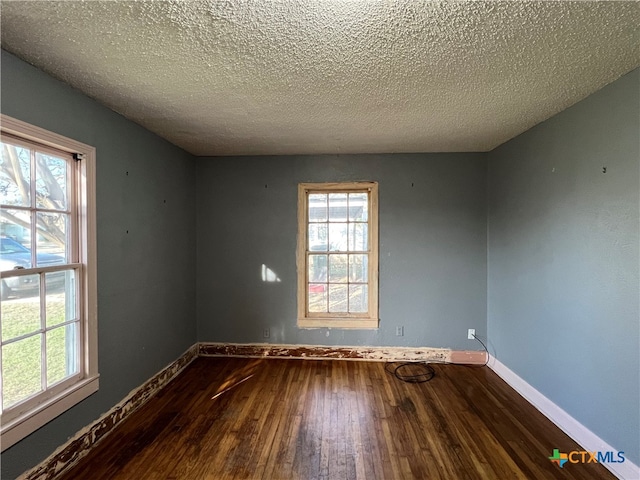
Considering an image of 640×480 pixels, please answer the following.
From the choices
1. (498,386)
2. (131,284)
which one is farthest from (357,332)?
(131,284)

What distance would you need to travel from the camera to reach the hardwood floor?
1810mm

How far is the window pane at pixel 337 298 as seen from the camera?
3.56 meters

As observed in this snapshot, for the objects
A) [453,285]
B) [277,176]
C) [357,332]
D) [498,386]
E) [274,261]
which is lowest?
[498,386]

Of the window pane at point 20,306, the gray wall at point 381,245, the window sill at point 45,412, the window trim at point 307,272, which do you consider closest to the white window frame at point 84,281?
the window sill at point 45,412

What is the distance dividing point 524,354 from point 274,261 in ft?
9.06

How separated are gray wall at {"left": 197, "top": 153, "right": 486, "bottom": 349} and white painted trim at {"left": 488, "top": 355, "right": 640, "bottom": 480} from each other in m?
0.59

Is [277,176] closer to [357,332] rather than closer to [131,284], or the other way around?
[131,284]

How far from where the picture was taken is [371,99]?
6.57 feet

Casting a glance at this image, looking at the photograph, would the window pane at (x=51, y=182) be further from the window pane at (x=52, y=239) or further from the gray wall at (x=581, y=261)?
the gray wall at (x=581, y=261)

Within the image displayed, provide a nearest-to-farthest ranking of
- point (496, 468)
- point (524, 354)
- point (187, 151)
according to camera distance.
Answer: point (496, 468) < point (524, 354) < point (187, 151)

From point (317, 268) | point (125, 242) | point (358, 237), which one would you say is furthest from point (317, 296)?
point (125, 242)

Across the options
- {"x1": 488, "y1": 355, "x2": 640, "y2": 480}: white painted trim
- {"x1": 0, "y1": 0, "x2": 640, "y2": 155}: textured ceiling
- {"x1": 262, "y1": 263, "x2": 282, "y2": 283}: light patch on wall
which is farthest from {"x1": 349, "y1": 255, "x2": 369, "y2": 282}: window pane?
{"x1": 488, "y1": 355, "x2": 640, "y2": 480}: white painted trim

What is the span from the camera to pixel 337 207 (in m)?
3.56

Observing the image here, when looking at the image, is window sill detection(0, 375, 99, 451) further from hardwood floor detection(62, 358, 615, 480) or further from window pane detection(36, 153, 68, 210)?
window pane detection(36, 153, 68, 210)
